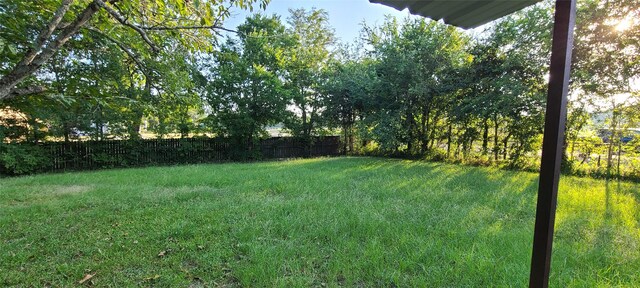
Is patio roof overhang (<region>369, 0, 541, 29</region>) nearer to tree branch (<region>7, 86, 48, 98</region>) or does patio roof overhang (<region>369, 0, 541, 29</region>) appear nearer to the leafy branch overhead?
the leafy branch overhead

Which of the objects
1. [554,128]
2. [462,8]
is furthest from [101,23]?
[554,128]

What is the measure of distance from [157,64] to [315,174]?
383 cm

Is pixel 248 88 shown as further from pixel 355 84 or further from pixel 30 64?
pixel 30 64

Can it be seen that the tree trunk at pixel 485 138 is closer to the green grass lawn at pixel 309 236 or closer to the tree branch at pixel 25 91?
the green grass lawn at pixel 309 236

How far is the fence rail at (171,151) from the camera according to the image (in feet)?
26.2

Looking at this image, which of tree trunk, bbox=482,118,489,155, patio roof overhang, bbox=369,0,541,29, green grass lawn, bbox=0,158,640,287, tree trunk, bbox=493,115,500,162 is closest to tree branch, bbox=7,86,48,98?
green grass lawn, bbox=0,158,640,287

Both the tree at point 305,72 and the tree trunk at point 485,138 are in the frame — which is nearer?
the tree trunk at point 485,138

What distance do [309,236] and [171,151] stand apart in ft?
27.3

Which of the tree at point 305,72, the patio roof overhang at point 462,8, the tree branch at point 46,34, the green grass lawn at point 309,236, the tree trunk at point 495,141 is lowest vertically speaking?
the green grass lawn at point 309,236

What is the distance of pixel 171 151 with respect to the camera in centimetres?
942

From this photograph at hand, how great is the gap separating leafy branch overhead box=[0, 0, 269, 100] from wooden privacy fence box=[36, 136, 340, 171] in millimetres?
6659

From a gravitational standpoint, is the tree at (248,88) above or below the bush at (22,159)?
above

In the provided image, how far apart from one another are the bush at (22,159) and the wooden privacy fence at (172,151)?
0.15m

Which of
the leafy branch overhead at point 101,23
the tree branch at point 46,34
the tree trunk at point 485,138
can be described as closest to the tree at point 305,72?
the tree trunk at point 485,138
